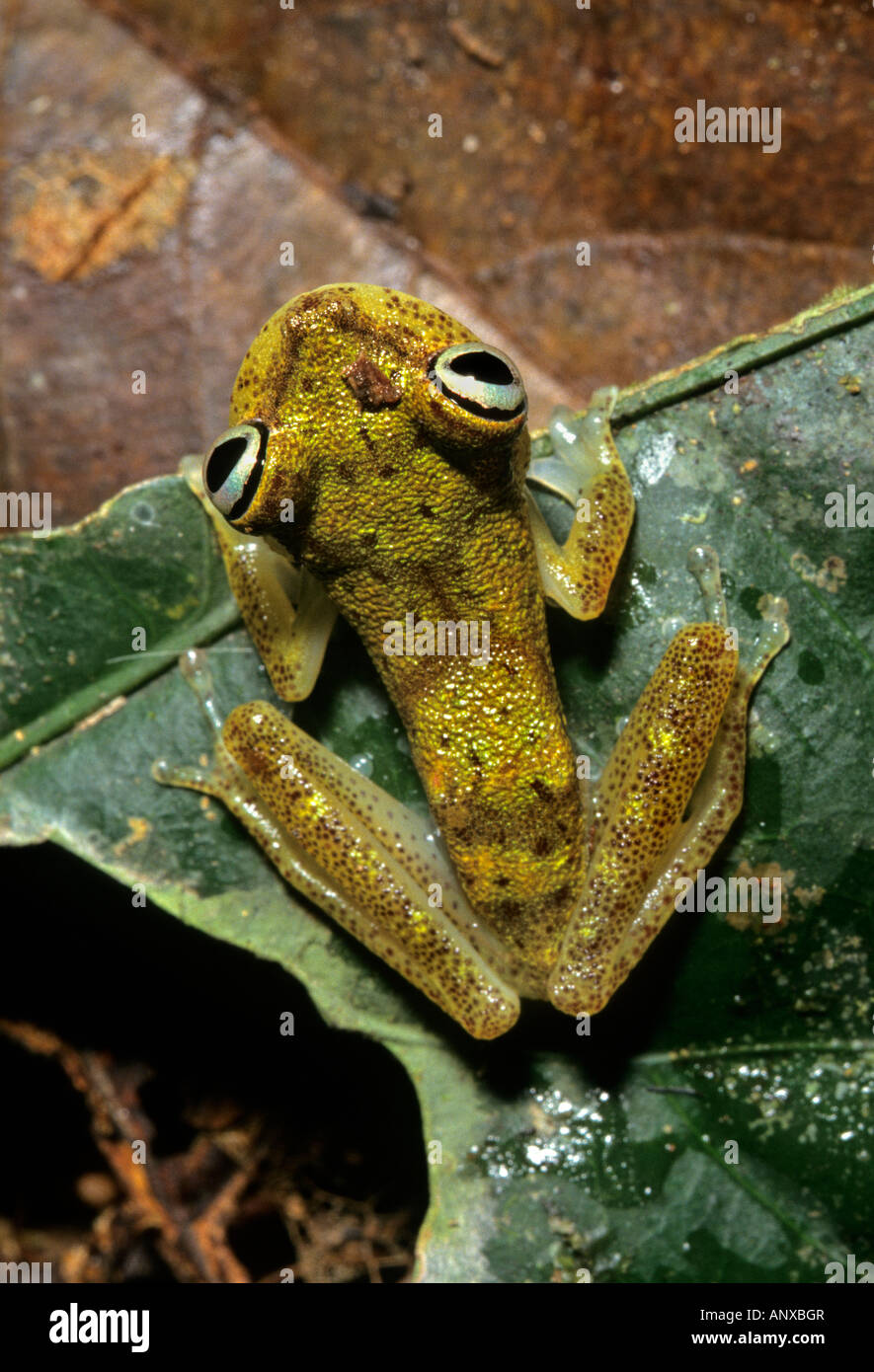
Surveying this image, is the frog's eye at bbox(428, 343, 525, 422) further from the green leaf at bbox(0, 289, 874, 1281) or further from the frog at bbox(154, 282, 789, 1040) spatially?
the green leaf at bbox(0, 289, 874, 1281)

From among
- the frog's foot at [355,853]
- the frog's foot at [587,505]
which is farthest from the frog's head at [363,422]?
the frog's foot at [355,853]

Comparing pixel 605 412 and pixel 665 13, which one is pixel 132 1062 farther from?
pixel 665 13

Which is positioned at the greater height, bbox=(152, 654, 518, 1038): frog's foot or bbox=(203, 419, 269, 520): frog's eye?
bbox=(203, 419, 269, 520): frog's eye

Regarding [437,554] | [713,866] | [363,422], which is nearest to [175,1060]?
[713,866]

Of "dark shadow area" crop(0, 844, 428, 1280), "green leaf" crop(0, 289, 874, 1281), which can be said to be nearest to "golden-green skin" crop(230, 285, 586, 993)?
"green leaf" crop(0, 289, 874, 1281)

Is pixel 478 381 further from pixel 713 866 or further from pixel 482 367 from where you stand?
pixel 713 866
